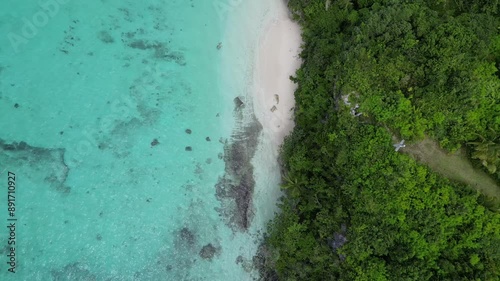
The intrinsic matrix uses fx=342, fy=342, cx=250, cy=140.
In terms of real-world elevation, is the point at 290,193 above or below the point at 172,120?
below

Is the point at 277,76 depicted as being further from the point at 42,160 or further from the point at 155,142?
the point at 42,160

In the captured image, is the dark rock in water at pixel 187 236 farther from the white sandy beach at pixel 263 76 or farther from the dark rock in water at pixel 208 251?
the white sandy beach at pixel 263 76

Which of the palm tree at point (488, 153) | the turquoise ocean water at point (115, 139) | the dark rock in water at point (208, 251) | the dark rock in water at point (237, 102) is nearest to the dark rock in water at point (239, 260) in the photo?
the turquoise ocean water at point (115, 139)

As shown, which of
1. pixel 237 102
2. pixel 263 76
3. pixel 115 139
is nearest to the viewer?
pixel 115 139

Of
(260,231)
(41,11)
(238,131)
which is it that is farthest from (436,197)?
(41,11)

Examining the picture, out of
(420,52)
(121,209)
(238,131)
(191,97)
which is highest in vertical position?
(420,52)

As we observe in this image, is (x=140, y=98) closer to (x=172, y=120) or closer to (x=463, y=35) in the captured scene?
(x=172, y=120)

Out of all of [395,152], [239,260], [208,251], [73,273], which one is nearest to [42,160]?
[73,273]
